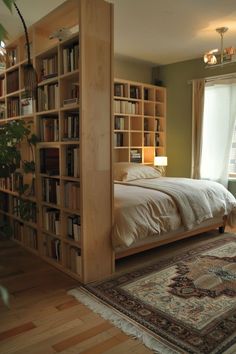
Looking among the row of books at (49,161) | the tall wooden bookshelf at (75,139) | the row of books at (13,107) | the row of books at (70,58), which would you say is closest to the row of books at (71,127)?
the tall wooden bookshelf at (75,139)

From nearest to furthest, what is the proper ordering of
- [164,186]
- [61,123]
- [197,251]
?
1. [61,123]
2. [197,251]
3. [164,186]

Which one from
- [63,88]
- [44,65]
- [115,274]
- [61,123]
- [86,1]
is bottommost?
[115,274]

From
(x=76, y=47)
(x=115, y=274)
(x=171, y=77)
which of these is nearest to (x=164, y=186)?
(x=115, y=274)

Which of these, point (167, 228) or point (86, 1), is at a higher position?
point (86, 1)

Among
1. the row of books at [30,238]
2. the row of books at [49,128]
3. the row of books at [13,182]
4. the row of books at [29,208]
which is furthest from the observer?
the row of books at [13,182]

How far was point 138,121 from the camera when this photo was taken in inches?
220

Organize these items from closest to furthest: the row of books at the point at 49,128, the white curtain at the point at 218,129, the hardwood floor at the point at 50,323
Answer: the hardwood floor at the point at 50,323, the row of books at the point at 49,128, the white curtain at the point at 218,129

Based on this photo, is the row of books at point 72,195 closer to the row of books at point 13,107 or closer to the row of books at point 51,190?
the row of books at point 51,190

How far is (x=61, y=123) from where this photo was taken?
2822 millimetres

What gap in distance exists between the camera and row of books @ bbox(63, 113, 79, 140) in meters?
2.68

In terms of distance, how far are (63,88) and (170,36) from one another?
6.99 feet

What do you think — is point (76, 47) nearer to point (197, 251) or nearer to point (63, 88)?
point (63, 88)

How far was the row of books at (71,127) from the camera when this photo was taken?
2684 mm

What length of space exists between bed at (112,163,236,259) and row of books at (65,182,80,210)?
399 millimetres
